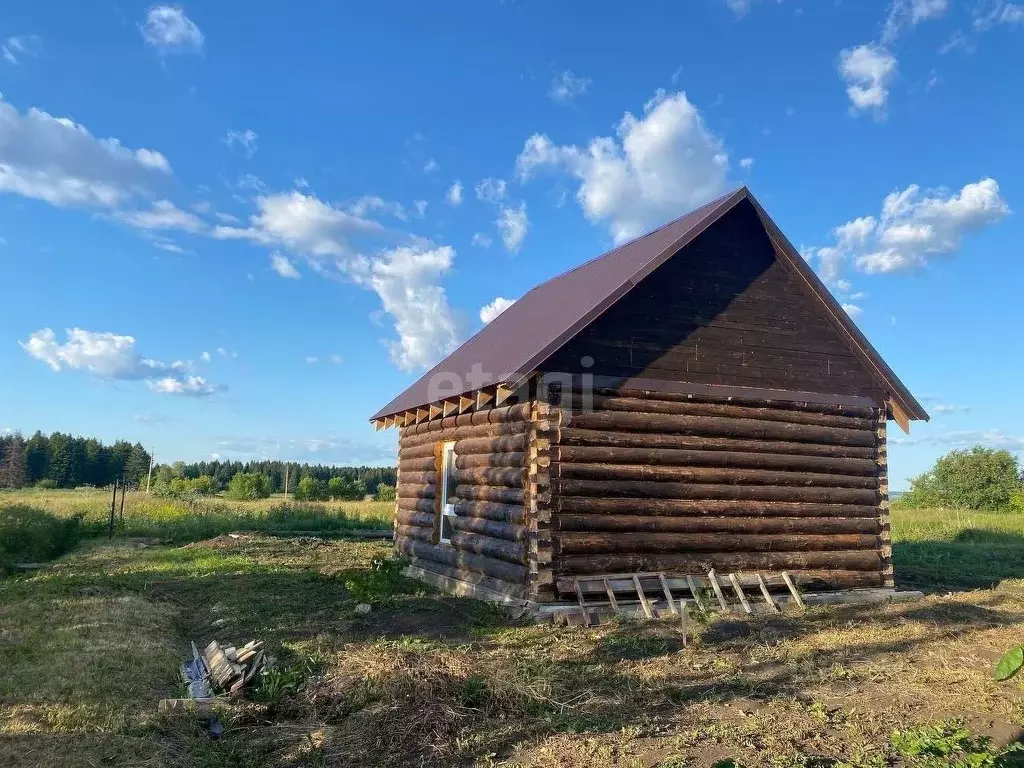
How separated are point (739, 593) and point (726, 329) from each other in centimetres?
434

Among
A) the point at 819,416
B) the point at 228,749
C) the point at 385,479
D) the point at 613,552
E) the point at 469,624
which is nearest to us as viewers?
the point at 228,749

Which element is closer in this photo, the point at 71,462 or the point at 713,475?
the point at 713,475

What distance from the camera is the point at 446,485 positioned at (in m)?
14.7

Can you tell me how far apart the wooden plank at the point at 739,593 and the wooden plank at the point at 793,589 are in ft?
2.44

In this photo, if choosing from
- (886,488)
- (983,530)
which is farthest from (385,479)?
(886,488)

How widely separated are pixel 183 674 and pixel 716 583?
24.9 feet

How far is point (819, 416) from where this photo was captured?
513 inches

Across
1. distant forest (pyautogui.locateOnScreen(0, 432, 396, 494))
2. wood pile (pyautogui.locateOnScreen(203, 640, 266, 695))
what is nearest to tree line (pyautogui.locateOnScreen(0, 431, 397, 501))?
distant forest (pyautogui.locateOnScreen(0, 432, 396, 494))

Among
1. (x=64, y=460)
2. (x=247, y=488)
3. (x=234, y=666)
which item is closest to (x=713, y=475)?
(x=234, y=666)

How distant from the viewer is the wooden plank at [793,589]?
453 inches

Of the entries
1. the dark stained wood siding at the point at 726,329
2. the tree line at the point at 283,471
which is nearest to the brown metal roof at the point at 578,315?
the dark stained wood siding at the point at 726,329

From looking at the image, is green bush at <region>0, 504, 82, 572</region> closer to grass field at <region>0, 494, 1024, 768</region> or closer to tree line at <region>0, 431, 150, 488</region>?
grass field at <region>0, 494, 1024, 768</region>

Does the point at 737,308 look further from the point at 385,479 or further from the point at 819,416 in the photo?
the point at 385,479

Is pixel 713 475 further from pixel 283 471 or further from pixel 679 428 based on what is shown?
pixel 283 471
